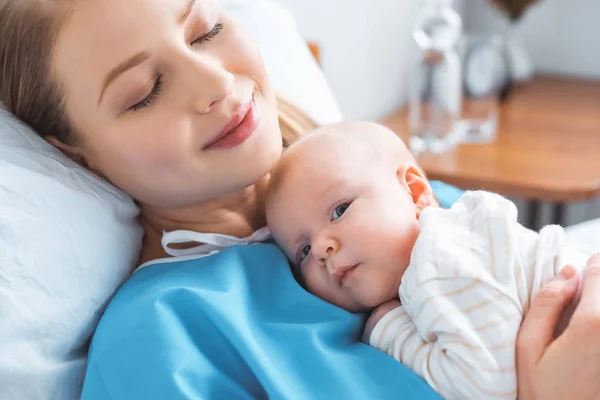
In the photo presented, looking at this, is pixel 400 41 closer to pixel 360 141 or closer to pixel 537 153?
pixel 537 153

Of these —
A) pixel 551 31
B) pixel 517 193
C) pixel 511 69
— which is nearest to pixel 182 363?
pixel 517 193

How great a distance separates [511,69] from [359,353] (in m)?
1.79

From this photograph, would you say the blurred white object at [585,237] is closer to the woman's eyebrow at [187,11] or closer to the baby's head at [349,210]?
the baby's head at [349,210]

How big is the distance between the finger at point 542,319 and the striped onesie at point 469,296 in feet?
0.04

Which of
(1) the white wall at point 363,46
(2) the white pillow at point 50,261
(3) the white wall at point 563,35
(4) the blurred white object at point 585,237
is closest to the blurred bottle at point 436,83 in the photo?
(1) the white wall at point 363,46

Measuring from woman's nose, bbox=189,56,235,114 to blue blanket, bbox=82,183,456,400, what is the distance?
0.65 feet

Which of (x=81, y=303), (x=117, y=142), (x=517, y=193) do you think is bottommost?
(x=517, y=193)

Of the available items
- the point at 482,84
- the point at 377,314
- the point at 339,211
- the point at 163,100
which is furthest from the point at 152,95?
the point at 482,84

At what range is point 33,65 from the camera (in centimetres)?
98

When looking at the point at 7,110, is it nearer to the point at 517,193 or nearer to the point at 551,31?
the point at 517,193

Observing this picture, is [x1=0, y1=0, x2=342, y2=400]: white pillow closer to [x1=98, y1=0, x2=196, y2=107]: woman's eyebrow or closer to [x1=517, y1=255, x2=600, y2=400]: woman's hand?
[x1=98, y1=0, x2=196, y2=107]: woman's eyebrow

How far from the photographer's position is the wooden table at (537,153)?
75.5 inches

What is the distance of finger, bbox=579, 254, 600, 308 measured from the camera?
2.81 ft

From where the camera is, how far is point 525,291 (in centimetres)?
89
